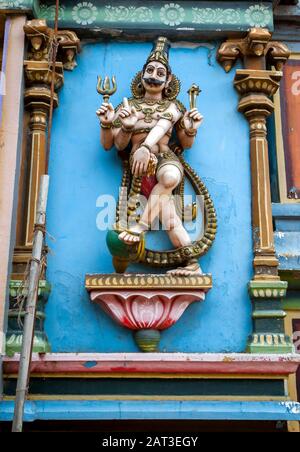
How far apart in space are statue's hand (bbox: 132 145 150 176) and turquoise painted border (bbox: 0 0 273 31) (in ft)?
3.88

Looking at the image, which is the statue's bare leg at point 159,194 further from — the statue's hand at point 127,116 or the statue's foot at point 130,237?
the statue's hand at point 127,116

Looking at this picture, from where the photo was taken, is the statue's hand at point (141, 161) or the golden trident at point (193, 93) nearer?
the statue's hand at point (141, 161)

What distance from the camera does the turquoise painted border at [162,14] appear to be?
228 inches

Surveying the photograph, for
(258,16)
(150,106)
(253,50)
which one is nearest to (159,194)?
(150,106)

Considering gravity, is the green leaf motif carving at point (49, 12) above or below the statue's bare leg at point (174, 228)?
above

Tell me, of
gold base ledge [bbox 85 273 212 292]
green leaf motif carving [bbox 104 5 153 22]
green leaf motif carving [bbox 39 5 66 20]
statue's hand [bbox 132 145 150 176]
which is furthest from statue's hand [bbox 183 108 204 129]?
green leaf motif carving [bbox 39 5 66 20]

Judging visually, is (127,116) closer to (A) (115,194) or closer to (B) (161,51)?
(A) (115,194)

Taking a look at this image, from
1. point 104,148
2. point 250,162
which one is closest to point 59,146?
point 104,148

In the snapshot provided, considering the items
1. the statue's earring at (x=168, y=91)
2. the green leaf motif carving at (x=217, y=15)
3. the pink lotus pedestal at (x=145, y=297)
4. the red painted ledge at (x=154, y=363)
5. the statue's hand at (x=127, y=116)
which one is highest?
the green leaf motif carving at (x=217, y=15)

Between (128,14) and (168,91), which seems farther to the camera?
(128,14)

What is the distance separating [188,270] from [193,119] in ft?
3.65

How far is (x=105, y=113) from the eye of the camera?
210 inches

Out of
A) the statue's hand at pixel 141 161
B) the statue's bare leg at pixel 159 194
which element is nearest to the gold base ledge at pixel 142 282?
the statue's bare leg at pixel 159 194

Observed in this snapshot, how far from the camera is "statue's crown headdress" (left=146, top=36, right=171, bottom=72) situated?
5.57 m
